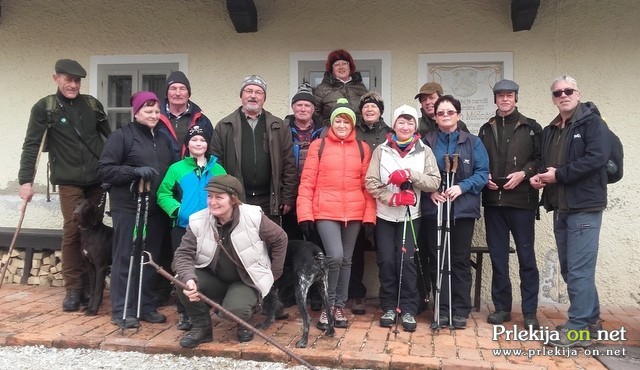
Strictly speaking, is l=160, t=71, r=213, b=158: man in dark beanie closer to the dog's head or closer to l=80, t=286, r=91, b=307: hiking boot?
the dog's head

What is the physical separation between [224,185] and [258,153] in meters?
0.82

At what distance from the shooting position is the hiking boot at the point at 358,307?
4.80 m

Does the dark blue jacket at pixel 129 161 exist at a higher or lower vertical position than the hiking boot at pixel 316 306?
higher

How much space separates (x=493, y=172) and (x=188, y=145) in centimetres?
259

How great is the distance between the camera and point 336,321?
435cm

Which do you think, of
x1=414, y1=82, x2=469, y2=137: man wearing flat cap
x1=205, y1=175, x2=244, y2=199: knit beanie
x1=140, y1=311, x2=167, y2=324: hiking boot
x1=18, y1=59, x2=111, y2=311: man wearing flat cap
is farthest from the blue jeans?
x1=18, y1=59, x2=111, y2=311: man wearing flat cap

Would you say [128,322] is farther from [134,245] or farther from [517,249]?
[517,249]

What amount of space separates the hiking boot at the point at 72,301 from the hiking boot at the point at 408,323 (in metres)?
2.99

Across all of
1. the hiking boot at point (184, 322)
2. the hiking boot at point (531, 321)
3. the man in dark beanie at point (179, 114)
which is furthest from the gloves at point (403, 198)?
the hiking boot at point (184, 322)

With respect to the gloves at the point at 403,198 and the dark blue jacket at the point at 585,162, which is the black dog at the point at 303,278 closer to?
the gloves at the point at 403,198

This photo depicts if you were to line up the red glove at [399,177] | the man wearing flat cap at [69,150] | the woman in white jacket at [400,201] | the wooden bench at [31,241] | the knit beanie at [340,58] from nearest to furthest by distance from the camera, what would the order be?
the red glove at [399,177], the woman in white jacket at [400,201], the man wearing flat cap at [69,150], the knit beanie at [340,58], the wooden bench at [31,241]

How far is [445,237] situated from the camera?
14.1ft

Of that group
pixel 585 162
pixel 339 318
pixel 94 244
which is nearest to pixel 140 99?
pixel 94 244

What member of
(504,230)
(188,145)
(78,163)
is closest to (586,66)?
(504,230)
